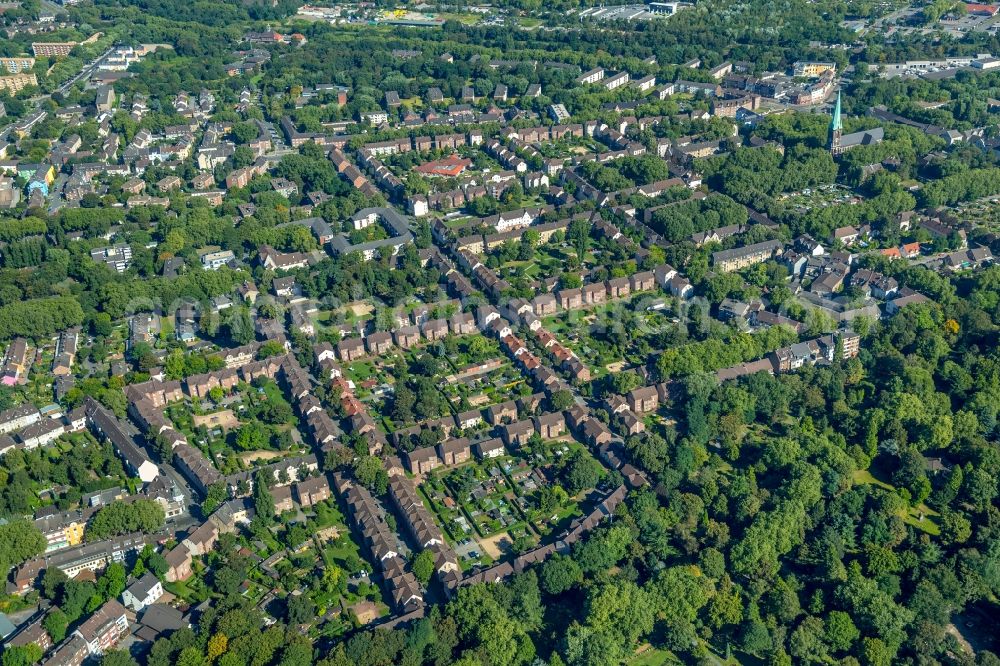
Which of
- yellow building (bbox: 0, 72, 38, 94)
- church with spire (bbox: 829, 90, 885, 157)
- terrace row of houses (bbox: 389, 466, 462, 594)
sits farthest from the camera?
yellow building (bbox: 0, 72, 38, 94)

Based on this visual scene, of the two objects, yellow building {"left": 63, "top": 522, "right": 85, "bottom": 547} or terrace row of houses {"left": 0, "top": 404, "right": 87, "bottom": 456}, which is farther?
terrace row of houses {"left": 0, "top": 404, "right": 87, "bottom": 456}

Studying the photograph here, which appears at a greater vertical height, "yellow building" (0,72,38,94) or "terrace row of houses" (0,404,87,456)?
"yellow building" (0,72,38,94)

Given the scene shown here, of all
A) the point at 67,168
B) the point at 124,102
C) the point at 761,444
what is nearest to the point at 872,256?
the point at 761,444

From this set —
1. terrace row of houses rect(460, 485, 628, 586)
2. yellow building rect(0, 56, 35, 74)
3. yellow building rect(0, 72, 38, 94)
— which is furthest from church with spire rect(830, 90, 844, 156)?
yellow building rect(0, 56, 35, 74)

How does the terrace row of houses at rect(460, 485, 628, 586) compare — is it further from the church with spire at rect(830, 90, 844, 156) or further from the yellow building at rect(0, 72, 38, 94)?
the yellow building at rect(0, 72, 38, 94)

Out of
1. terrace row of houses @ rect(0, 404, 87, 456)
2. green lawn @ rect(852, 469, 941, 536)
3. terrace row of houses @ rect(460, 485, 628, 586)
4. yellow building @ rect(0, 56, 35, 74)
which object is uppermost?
yellow building @ rect(0, 56, 35, 74)

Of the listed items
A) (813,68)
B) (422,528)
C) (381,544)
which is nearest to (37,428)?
(381,544)

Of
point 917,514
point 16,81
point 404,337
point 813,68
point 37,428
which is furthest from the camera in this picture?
point 16,81

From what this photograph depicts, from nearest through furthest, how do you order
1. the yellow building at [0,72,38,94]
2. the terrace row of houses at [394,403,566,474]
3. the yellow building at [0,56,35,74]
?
the terrace row of houses at [394,403,566,474] → the yellow building at [0,72,38,94] → the yellow building at [0,56,35,74]

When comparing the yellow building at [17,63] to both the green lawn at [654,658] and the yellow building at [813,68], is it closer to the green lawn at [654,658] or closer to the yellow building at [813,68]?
the yellow building at [813,68]

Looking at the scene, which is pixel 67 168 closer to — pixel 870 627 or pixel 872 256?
pixel 872 256

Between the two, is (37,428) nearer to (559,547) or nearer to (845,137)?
(559,547)
